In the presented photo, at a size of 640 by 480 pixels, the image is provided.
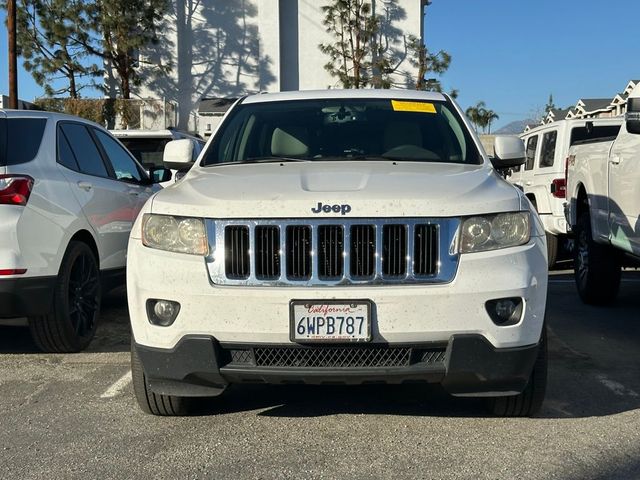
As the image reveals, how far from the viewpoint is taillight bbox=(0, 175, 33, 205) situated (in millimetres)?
4539

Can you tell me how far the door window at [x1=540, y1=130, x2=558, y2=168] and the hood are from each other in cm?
635

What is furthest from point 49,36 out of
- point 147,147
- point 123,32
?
point 147,147

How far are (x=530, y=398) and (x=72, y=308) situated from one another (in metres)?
3.34

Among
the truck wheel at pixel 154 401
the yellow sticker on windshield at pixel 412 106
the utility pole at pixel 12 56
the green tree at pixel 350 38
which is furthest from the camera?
the green tree at pixel 350 38

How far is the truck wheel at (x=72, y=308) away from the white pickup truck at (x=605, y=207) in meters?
4.35

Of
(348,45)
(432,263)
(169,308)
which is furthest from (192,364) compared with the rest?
(348,45)

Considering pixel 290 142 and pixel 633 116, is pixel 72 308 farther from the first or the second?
pixel 633 116

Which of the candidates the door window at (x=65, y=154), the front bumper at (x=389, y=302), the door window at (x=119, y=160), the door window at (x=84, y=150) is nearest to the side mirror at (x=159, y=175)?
the door window at (x=119, y=160)

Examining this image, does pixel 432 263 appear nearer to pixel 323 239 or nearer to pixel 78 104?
pixel 323 239

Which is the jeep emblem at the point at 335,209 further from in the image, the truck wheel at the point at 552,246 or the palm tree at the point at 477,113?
the palm tree at the point at 477,113

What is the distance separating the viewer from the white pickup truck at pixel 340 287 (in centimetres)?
321

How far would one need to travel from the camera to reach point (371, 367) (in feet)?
10.8

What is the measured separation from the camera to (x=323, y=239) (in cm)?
329

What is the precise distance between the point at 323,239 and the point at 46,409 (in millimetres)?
2051
